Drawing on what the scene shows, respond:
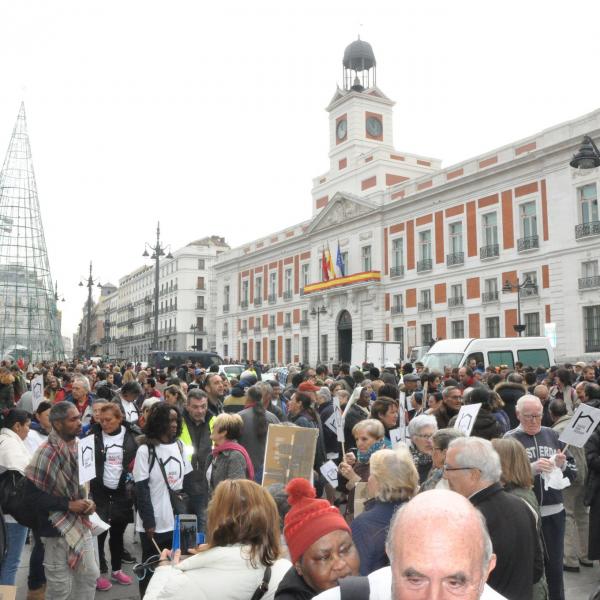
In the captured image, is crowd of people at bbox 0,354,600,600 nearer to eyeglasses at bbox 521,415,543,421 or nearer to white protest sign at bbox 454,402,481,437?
eyeglasses at bbox 521,415,543,421

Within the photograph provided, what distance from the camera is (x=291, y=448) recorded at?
500 centimetres

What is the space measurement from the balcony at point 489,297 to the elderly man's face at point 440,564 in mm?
31524

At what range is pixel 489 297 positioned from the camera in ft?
105

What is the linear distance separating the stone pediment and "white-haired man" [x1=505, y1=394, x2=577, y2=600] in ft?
116

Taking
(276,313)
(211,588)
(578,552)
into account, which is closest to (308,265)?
(276,313)

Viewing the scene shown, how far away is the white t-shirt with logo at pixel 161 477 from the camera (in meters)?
4.89

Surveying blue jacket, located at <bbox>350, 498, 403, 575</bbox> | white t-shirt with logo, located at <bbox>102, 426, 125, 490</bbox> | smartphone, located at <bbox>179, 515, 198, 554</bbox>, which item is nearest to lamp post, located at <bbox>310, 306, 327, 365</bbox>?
white t-shirt with logo, located at <bbox>102, 426, 125, 490</bbox>

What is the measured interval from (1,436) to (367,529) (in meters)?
3.36

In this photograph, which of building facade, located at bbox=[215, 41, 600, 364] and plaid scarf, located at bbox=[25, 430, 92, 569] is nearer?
plaid scarf, located at bbox=[25, 430, 92, 569]

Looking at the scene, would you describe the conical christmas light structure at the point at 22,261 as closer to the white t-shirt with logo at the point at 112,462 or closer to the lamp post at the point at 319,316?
the lamp post at the point at 319,316

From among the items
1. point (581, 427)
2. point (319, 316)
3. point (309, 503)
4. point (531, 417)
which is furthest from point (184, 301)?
point (309, 503)

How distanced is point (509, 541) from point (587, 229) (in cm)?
2733

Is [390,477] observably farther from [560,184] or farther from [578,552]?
[560,184]

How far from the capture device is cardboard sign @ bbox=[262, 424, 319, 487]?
4.96 meters
